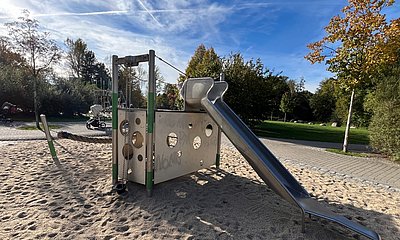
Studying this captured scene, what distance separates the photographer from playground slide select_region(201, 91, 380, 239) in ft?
9.19

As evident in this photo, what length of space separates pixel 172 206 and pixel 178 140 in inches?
52.3

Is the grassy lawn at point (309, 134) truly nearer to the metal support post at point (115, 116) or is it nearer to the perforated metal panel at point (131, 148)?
the perforated metal panel at point (131, 148)

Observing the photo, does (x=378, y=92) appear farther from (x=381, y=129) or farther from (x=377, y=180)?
(x=377, y=180)

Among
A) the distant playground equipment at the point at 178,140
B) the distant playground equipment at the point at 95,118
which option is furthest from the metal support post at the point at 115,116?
the distant playground equipment at the point at 95,118

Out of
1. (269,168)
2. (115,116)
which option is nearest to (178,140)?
(115,116)

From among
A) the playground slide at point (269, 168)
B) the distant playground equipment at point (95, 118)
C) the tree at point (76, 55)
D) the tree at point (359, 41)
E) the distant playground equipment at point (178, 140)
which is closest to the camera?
the playground slide at point (269, 168)

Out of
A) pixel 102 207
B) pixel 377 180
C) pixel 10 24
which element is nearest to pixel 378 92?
pixel 377 180

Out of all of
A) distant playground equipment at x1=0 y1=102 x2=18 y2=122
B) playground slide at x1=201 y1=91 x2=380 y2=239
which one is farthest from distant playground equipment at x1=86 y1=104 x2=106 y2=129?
playground slide at x1=201 y1=91 x2=380 y2=239

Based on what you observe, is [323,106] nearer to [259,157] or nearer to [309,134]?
[309,134]

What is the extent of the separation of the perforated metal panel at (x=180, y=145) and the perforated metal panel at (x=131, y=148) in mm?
263

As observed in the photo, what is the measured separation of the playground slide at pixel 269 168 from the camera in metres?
2.80

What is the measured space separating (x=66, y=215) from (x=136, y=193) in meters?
1.12

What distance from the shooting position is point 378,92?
973cm

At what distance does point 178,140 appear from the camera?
4.55 meters
